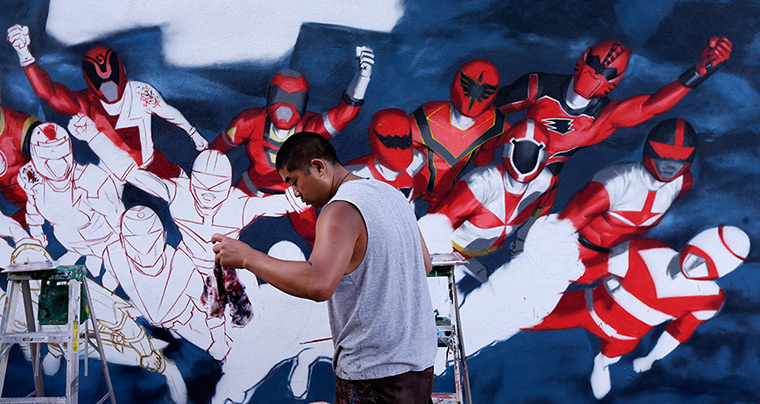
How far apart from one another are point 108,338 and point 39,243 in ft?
2.77

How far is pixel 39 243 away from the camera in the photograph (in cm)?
391

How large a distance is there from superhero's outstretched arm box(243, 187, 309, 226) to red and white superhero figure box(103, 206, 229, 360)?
1.72 ft

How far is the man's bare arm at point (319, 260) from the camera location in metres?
1.63

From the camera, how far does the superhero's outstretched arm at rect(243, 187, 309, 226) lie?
12.3 ft

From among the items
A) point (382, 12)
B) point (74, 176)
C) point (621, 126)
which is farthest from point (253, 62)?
point (621, 126)

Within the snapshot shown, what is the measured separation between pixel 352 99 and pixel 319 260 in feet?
7.39

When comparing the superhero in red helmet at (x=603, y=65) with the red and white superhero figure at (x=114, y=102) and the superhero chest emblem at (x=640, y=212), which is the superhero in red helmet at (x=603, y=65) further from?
the red and white superhero figure at (x=114, y=102)

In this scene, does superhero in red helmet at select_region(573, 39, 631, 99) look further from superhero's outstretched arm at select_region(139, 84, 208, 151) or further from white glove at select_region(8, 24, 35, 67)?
white glove at select_region(8, 24, 35, 67)

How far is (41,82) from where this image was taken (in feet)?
12.9

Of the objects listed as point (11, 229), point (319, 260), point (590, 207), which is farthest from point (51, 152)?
point (590, 207)

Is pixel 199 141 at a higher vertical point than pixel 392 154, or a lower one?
higher

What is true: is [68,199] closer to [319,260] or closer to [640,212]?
[319,260]

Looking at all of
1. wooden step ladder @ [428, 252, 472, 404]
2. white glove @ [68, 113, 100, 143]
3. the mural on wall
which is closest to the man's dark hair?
wooden step ladder @ [428, 252, 472, 404]

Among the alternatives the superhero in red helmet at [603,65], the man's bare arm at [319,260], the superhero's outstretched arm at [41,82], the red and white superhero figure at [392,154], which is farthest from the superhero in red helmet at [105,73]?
the superhero in red helmet at [603,65]
